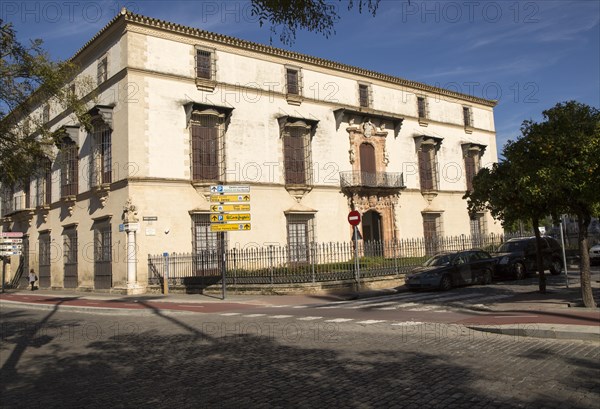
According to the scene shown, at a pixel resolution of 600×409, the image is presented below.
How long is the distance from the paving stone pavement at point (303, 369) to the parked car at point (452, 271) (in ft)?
26.2

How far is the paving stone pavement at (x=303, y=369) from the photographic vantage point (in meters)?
5.14

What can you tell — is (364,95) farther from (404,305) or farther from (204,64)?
(404,305)

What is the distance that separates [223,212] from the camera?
18.6 metres

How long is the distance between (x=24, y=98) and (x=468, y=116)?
3553 centimetres

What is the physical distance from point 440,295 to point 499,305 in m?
4.28

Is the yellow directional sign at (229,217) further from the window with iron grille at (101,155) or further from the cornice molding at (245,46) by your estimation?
the cornice molding at (245,46)

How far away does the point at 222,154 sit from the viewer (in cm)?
2534

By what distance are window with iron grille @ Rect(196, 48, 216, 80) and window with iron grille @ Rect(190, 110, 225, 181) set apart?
208 cm

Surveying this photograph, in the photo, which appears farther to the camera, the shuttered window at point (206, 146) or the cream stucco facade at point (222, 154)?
the shuttered window at point (206, 146)

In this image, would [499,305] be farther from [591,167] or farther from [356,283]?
[356,283]

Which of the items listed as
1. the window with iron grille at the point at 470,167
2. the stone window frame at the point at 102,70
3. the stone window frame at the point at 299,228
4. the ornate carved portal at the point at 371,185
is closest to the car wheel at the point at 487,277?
the stone window frame at the point at 299,228

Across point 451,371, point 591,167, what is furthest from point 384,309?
point 451,371

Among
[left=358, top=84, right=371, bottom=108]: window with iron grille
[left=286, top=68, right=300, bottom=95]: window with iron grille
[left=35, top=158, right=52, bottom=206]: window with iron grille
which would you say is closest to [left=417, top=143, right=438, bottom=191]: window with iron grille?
[left=358, top=84, right=371, bottom=108]: window with iron grille

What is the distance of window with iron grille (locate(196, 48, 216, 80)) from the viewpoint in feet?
82.5
